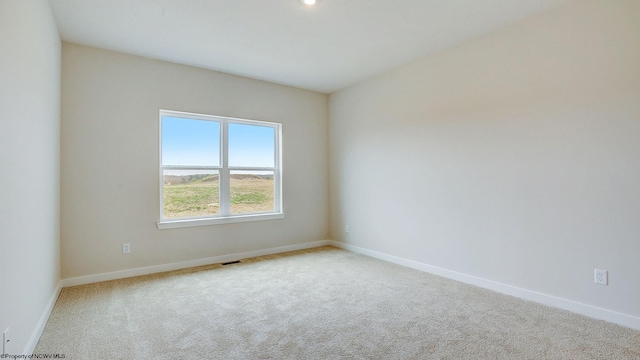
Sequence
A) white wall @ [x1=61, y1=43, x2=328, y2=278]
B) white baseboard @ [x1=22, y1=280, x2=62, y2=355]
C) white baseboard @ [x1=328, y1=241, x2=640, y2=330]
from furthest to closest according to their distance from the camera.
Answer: white wall @ [x1=61, y1=43, x2=328, y2=278] → white baseboard @ [x1=328, y1=241, x2=640, y2=330] → white baseboard @ [x1=22, y1=280, x2=62, y2=355]

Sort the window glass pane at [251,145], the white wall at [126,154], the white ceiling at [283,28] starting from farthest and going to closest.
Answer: the window glass pane at [251,145] → the white wall at [126,154] → the white ceiling at [283,28]

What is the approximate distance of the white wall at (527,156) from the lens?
2.35 metres

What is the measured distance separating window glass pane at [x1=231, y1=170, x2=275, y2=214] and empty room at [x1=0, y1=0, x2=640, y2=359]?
0.03m

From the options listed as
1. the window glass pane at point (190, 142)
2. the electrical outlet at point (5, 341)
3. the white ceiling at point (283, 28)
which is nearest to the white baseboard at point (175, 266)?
the window glass pane at point (190, 142)

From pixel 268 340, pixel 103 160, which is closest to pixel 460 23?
pixel 268 340

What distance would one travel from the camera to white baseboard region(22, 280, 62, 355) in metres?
1.95

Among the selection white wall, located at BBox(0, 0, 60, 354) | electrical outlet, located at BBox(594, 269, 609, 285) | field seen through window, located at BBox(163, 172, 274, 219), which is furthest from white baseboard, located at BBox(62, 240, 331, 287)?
electrical outlet, located at BBox(594, 269, 609, 285)

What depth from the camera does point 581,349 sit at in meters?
2.00

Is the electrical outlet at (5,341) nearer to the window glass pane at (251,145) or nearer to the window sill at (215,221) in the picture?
the window sill at (215,221)

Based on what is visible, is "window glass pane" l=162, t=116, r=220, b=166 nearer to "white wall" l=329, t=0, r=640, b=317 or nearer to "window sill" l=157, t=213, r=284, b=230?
"window sill" l=157, t=213, r=284, b=230

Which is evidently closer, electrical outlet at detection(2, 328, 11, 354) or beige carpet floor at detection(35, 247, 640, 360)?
electrical outlet at detection(2, 328, 11, 354)

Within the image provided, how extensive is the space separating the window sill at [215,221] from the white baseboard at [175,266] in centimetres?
47

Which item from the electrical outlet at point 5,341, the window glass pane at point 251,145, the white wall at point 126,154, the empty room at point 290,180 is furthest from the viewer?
the window glass pane at point 251,145

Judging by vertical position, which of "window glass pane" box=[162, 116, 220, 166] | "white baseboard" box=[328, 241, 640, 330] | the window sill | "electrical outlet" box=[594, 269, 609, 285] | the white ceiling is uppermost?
the white ceiling
